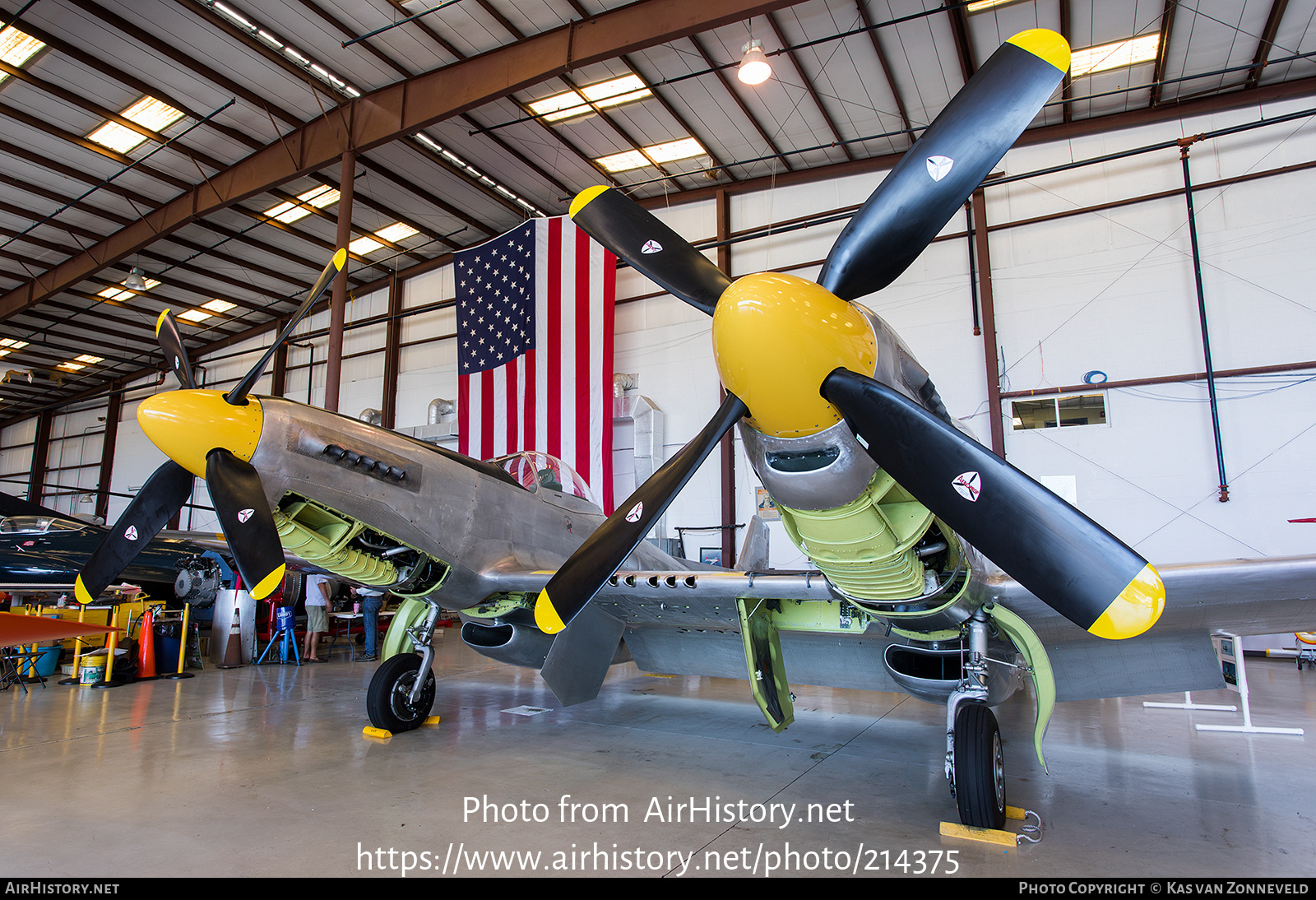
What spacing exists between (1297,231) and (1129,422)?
3704 mm

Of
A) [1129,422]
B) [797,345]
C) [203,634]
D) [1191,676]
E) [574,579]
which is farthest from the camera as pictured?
[203,634]

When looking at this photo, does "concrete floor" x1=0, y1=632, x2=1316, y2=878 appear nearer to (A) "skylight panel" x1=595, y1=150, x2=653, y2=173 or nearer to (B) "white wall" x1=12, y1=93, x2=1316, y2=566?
(B) "white wall" x1=12, y1=93, x2=1316, y2=566

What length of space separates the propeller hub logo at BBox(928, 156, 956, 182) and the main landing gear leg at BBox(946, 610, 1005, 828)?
8.49 ft

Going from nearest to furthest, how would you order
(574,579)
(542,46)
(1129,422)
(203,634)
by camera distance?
1. (574,579)
2. (542,46)
3. (1129,422)
4. (203,634)

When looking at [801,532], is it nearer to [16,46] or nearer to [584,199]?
[584,199]

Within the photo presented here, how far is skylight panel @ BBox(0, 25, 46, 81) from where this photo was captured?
10.5 m

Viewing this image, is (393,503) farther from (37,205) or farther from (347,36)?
(37,205)

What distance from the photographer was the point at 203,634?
12266mm

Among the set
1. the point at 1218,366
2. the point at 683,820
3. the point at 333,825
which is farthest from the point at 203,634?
the point at 1218,366

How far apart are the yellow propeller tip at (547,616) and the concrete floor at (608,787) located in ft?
3.31

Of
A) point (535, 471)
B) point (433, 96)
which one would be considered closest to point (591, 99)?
point (433, 96)

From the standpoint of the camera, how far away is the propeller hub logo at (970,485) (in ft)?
8.11

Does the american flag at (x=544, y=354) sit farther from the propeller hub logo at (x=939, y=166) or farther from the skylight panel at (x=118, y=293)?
the skylight panel at (x=118, y=293)

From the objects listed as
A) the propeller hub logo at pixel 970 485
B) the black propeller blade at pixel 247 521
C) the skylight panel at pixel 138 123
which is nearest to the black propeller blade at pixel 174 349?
the black propeller blade at pixel 247 521
